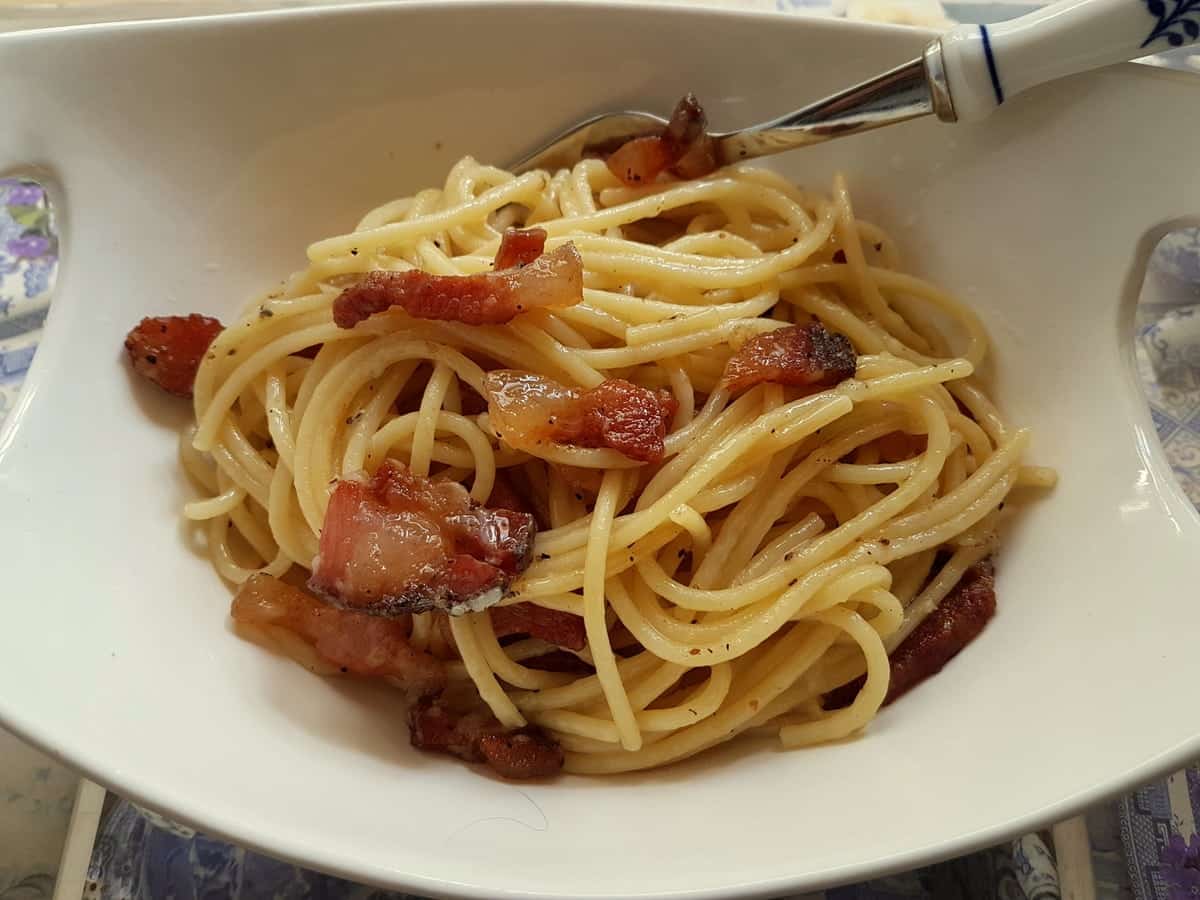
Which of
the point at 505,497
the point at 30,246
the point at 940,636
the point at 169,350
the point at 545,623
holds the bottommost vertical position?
the point at 940,636

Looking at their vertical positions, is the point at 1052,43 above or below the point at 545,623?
above

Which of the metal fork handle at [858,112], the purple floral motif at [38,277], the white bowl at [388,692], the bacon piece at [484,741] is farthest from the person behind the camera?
Answer: the purple floral motif at [38,277]

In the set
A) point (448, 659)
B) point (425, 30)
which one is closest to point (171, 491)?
point (448, 659)

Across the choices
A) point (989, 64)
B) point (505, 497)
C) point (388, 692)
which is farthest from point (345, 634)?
point (989, 64)

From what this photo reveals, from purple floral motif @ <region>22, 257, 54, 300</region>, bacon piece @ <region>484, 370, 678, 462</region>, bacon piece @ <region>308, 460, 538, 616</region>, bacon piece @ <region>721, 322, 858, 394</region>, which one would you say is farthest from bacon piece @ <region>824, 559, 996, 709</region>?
purple floral motif @ <region>22, 257, 54, 300</region>

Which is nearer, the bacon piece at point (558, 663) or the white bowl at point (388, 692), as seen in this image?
the white bowl at point (388, 692)

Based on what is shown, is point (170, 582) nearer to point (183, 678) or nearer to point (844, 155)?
point (183, 678)

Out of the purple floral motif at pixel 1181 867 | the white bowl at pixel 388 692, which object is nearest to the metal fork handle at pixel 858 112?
→ the white bowl at pixel 388 692

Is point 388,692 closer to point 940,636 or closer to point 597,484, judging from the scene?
point 597,484

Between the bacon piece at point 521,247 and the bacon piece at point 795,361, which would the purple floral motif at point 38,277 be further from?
the bacon piece at point 795,361
